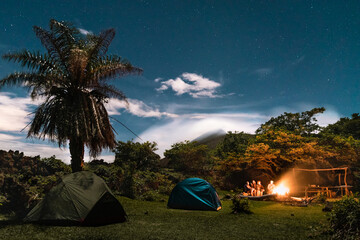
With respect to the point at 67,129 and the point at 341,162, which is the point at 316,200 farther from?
the point at 67,129

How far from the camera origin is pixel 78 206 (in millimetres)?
9125

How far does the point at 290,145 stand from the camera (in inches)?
979

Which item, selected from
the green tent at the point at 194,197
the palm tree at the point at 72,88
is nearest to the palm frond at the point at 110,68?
the palm tree at the point at 72,88

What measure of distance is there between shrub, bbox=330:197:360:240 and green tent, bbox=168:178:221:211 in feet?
22.2

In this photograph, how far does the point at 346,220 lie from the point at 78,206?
927 centimetres

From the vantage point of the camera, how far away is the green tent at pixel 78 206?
29.3ft

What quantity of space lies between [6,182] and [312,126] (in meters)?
35.9

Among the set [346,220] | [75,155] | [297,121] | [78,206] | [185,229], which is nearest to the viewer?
[346,220]

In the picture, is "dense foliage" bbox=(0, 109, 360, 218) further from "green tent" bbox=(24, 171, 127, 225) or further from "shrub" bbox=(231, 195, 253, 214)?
"shrub" bbox=(231, 195, 253, 214)

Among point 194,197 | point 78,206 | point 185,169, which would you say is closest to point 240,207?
point 194,197

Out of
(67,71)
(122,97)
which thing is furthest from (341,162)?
(67,71)

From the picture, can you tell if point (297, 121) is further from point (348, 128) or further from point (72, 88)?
point (72, 88)

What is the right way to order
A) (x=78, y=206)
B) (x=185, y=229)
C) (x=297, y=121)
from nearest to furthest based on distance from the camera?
1. (x=185, y=229)
2. (x=78, y=206)
3. (x=297, y=121)

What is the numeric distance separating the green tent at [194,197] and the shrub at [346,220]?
678 cm
